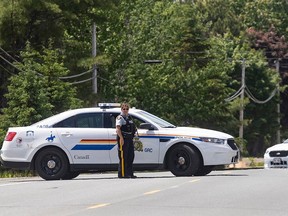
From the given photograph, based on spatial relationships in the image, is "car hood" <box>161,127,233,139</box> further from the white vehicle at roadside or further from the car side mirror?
the white vehicle at roadside

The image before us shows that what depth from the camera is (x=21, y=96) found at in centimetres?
3406

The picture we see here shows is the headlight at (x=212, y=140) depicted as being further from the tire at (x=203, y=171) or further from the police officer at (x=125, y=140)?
the police officer at (x=125, y=140)

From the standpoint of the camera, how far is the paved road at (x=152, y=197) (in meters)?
12.9

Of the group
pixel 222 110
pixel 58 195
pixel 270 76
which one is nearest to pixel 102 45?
pixel 222 110

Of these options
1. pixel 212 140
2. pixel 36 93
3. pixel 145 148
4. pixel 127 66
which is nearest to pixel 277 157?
pixel 212 140

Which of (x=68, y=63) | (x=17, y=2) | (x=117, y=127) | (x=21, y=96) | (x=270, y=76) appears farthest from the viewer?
(x=270, y=76)

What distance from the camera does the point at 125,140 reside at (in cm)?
1961

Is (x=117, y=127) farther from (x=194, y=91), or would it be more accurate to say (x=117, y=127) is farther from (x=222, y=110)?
(x=222, y=110)

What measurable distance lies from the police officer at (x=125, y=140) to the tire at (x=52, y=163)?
1.36 meters

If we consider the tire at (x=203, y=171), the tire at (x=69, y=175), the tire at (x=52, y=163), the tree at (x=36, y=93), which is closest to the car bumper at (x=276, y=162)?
the tire at (x=203, y=171)

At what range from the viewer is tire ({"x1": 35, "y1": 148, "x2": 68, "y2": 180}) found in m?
20.1

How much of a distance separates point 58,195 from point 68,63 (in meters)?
27.2

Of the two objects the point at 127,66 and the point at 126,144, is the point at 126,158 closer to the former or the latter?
the point at 126,144

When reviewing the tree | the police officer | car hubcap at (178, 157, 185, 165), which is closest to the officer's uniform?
the police officer
